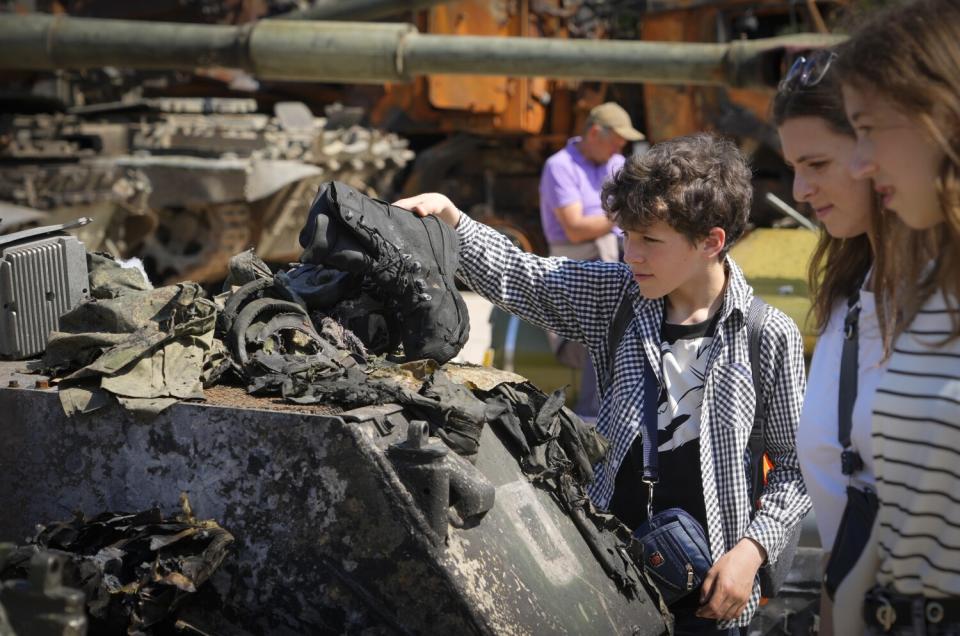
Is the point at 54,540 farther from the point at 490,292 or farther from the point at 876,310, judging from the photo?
the point at 876,310

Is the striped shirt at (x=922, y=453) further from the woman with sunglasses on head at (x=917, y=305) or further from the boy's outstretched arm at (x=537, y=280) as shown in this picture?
the boy's outstretched arm at (x=537, y=280)

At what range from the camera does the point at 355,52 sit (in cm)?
739

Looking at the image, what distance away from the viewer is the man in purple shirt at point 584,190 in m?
6.54

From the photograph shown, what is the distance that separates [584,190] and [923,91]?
491 cm

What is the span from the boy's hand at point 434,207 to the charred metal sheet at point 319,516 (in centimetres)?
73

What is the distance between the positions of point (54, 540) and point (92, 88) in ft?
29.4

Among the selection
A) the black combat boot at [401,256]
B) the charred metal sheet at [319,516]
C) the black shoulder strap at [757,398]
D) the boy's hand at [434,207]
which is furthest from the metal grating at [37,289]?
the black shoulder strap at [757,398]

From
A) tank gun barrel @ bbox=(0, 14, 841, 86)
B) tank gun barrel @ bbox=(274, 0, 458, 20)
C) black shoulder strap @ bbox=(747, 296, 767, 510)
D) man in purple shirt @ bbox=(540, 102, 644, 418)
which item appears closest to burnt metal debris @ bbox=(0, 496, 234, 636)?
black shoulder strap @ bbox=(747, 296, 767, 510)

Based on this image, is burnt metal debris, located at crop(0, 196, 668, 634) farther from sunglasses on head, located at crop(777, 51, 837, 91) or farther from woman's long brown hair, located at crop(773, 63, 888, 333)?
sunglasses on head, located at crop(777, 51, 837, 91)

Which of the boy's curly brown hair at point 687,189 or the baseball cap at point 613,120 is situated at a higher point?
the boy's curly brown hair at point 687,189

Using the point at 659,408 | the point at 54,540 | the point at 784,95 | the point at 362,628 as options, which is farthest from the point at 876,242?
the point at 54,540

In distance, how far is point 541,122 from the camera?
489 inches

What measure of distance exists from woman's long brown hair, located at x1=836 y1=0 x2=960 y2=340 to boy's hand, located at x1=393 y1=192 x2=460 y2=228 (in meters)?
1.34

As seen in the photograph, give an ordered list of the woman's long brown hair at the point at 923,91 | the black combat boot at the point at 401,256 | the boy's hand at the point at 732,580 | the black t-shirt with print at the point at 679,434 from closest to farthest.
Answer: the woman's long brown hair at the point at 923,91
the boy's hand at the point at 732,580
the black t-shirt with print at the point at 679,434
the black combat boot at the point at 401,256
